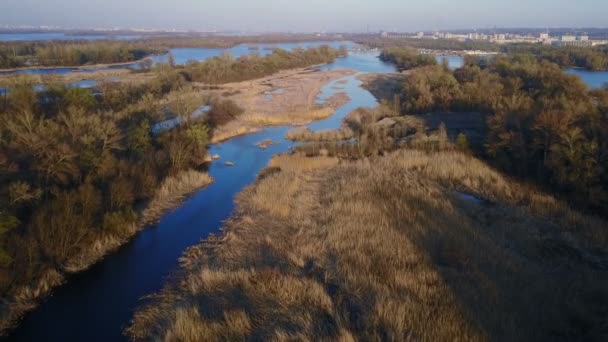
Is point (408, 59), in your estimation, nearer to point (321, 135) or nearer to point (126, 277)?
point (321, 135)

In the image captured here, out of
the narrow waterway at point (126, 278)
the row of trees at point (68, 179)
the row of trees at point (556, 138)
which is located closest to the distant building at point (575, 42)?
the row of trees at point (556, 138)

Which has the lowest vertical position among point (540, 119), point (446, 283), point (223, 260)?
point (223, 260)

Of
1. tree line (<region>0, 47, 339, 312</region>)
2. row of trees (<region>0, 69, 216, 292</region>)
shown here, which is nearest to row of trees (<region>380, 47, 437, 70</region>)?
tree line (<region>0, 47, 339, 312</region>)

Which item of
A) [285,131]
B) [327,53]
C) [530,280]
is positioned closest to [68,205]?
[530,280]

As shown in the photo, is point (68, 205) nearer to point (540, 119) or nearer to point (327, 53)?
point (540, 119)

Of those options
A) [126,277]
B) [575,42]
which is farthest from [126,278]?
[575,42]

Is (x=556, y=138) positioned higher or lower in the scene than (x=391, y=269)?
higher
